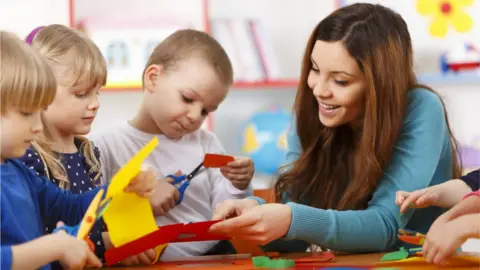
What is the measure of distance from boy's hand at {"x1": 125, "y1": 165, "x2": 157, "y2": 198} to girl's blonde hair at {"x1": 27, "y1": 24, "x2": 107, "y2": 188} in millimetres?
280

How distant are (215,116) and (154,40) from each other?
0.56 meters

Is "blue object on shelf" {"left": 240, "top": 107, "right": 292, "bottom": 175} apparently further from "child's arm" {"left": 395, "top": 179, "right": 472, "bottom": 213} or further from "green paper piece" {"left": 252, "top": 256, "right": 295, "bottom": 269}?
"green paper piece" {"left": 252, "top": 256, "right": 295, "bottom": 269}

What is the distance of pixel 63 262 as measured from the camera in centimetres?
103

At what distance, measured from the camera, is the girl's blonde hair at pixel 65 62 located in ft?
4.54

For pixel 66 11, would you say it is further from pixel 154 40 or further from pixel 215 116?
pixel 215 116

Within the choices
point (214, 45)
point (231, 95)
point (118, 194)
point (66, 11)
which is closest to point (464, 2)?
point (231, 95)

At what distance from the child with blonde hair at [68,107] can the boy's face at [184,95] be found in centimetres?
30

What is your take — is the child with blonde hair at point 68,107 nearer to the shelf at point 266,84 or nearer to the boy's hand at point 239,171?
the boy's hand at point 239,171

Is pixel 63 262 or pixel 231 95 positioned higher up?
pixel 63 262

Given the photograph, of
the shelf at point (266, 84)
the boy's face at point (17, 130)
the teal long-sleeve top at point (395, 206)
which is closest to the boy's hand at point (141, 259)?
the teal long-sleeve top at point (395, 206)

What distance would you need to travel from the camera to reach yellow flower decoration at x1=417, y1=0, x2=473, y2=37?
380 cm

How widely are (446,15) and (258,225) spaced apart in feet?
9.18

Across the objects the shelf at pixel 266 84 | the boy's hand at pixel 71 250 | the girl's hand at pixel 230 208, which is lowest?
the shelf at pixel 266 84

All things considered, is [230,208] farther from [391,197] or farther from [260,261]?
[391,197]
